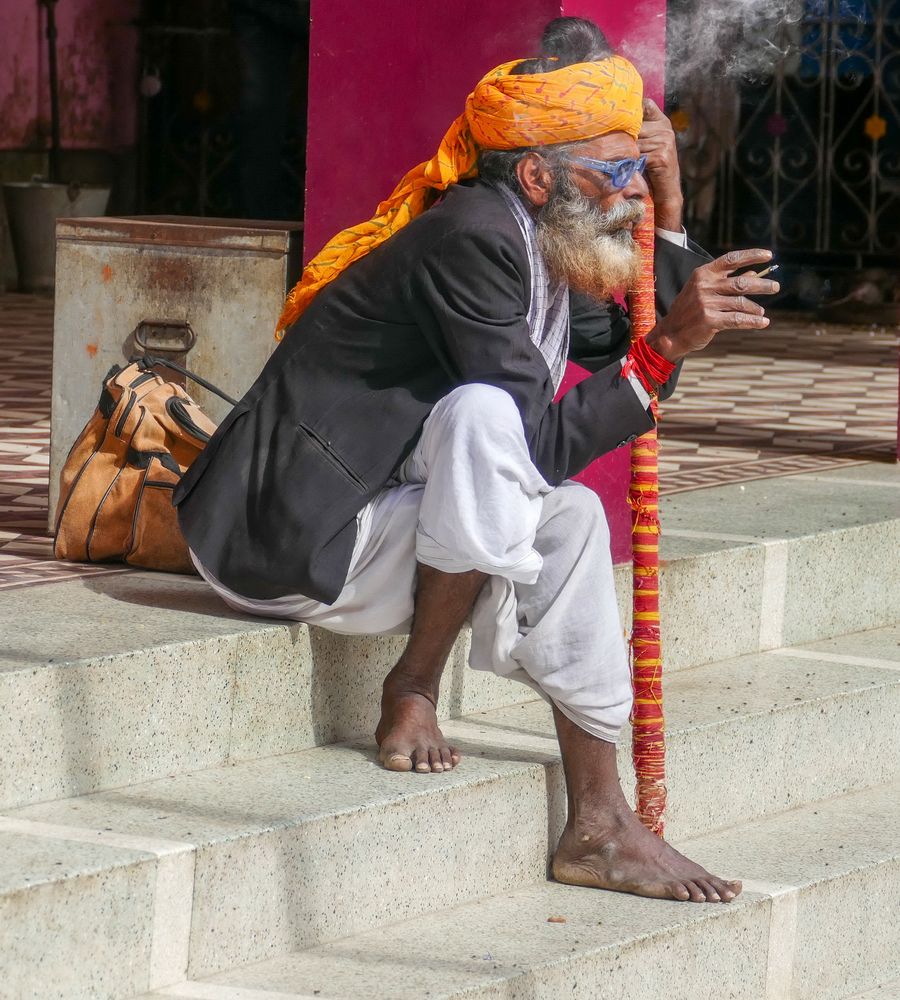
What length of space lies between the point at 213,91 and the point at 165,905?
11.0m

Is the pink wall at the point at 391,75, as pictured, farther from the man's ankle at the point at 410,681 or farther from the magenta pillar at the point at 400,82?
the man's ankle at the point at 410,681

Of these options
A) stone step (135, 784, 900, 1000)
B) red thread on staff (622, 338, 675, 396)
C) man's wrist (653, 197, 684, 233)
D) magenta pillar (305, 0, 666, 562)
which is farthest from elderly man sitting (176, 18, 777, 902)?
magenta pillar (305, 0, 666, 562)

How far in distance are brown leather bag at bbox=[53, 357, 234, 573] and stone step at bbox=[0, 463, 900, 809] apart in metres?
0.10

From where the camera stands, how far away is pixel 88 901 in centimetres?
285

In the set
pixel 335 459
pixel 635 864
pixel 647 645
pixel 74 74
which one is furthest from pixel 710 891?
pixel 74 74

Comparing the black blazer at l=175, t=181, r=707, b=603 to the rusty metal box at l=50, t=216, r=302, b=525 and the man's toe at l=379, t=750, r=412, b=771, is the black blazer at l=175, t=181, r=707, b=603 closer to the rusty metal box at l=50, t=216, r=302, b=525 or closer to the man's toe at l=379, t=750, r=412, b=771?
the man's toe at l=379, t=750, r=412, b=771

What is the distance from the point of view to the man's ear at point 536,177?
11.5 ft

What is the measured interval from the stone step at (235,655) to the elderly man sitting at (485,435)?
0.47ft

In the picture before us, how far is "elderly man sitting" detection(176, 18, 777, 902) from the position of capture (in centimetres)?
334

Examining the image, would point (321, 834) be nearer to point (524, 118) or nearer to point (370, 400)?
point (370, 400)

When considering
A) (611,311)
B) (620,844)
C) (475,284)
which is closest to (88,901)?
(620,844)

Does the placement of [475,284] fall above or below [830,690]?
above

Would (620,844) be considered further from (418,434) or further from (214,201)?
(214,201)

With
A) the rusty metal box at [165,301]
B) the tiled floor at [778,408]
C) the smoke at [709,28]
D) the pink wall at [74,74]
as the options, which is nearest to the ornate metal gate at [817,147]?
the tiled floor at [778,408]
